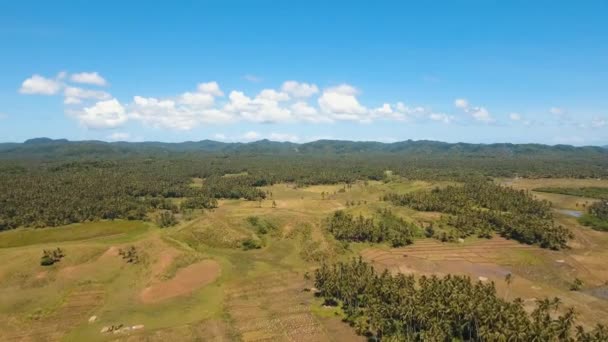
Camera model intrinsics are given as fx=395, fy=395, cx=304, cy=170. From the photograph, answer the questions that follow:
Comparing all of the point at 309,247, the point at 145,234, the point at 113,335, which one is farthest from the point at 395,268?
the point at 145,234

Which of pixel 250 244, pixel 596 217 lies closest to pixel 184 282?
pixel 250 244

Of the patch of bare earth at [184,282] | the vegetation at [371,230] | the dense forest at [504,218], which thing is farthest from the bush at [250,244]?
the dense forest at [504,218]

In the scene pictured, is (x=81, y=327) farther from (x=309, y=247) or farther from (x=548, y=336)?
(x=548, y=336)

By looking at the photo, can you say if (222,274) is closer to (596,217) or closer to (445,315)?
(445,315)

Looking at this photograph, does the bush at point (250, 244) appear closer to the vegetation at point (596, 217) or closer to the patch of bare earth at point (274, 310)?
the patch of bare earth at point (274, 310)

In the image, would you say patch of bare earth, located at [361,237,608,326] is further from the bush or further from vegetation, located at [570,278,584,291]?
the bush

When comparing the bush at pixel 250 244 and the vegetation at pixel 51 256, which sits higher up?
the vegetation at pixel 51 256
